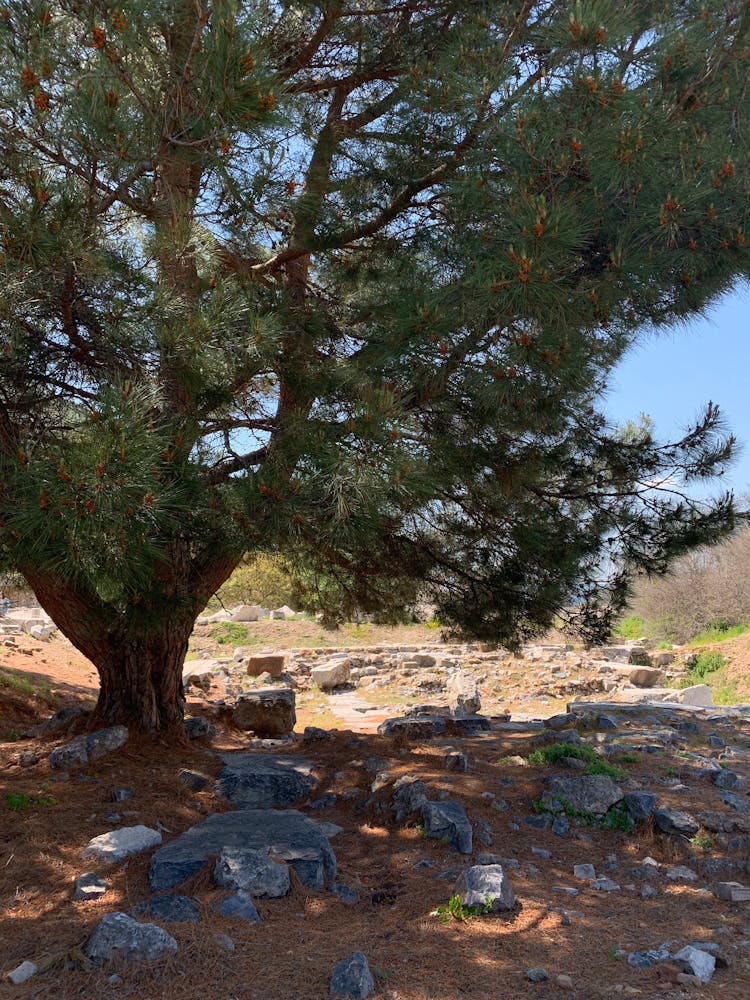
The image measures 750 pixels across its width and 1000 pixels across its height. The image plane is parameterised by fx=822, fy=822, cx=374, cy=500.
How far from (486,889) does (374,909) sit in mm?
530

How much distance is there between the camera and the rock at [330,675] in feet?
45.1

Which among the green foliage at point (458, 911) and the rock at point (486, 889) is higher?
the rock at point (486, 889)

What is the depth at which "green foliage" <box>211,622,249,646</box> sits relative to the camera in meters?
19.1

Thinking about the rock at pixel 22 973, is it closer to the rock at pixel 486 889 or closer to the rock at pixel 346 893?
the rock at pixel 346 893

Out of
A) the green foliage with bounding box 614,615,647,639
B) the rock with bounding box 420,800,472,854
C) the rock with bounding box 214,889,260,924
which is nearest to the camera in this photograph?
the rock with bounding box 214,889,260,924

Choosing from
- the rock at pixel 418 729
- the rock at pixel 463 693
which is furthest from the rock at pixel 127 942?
the rock at pixel 463 693

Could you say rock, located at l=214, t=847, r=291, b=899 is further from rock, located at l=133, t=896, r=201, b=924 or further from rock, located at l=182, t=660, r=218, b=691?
rock, located at l=182, t=660, r=218, b=691

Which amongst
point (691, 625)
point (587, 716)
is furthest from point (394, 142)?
point (691, 625)

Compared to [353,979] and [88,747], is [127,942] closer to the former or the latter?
[353,979]

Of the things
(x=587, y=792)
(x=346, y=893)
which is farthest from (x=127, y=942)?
(x=587, y=792)

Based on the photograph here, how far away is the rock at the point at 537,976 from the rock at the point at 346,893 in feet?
3.29

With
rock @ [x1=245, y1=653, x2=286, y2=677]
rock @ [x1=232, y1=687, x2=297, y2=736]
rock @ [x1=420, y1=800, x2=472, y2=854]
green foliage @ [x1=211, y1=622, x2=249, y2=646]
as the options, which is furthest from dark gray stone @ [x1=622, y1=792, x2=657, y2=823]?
green foliage @ [x1=211, y1=622, x2=249, y2=646]

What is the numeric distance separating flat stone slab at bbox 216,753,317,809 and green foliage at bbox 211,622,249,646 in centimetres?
1344

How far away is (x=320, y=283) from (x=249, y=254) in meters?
0.91
